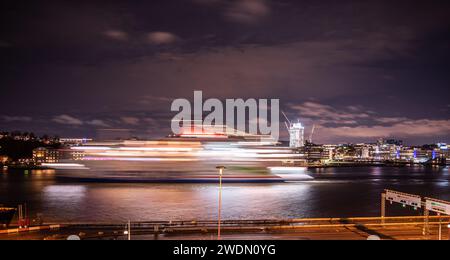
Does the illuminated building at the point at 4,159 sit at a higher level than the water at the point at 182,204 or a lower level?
higher

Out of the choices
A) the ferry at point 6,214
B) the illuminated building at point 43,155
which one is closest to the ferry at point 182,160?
the ferry at point 6,214

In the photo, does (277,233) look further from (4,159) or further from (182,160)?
(4,159)

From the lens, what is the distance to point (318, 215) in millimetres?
12688

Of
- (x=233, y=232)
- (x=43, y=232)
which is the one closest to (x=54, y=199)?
(x=43, y=232)

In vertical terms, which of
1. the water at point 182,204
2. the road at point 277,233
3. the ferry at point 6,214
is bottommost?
the water at point 182,204

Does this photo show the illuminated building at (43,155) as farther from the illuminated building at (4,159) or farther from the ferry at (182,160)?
the ferry at (182,160)


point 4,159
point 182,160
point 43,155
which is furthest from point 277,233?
point 4,159

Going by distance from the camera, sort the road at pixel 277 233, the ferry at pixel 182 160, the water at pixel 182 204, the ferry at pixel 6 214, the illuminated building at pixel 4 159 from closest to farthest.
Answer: the road at pixel 277 233, the ferry at pixel 6 214, the water at pixel 182 204, the ferry at pixel 182 160, the illuminated building at pixel 4 159

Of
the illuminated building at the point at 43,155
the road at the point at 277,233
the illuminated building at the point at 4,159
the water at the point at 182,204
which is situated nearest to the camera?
the road at the point at 277,233

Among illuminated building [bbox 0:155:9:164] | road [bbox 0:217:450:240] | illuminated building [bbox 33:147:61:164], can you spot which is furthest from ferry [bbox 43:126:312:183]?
illuminated building [bbox 0:155:9:164]

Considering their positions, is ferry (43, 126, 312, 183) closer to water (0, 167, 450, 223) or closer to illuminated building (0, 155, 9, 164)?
water (0, 167, 450, 223)

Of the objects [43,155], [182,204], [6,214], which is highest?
[43,155]
